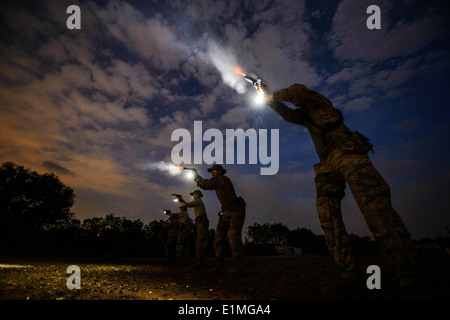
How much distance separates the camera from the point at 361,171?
104 inches

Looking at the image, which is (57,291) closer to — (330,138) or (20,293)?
(20,293)

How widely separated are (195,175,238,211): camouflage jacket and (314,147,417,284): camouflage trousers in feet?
9.60

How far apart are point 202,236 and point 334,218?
575 cm

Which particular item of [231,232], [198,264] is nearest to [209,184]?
[231,232]

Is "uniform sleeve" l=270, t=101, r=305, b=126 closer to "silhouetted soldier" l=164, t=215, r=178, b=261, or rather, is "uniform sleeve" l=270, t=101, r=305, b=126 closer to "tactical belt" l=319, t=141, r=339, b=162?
"tactical belt" l=319, t=141, r=339, b=162

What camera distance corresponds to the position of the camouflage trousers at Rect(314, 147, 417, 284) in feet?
7.25

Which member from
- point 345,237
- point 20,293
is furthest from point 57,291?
point 345,237

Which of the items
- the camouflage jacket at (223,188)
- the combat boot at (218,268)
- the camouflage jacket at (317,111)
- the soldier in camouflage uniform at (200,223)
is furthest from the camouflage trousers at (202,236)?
the camouflage jacket at (317,111)

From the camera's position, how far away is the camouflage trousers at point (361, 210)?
7.25 feet

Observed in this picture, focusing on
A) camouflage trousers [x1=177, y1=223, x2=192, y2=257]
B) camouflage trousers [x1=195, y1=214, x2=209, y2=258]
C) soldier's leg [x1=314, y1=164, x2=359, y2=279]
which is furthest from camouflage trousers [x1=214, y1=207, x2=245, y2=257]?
camouflage trousers [x1=177, y1=223, x2=192, y2=257]

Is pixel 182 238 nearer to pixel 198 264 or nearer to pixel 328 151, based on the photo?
pixel 198 264

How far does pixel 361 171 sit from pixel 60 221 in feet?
172

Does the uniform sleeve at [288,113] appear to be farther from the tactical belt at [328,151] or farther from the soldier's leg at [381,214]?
the soldier's leg at [381,214]

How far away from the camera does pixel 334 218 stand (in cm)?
320
